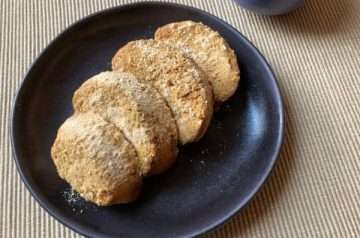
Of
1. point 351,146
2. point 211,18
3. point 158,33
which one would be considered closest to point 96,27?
point 158,33

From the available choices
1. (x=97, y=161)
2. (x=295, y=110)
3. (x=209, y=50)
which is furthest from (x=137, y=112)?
(x=295, y=110)

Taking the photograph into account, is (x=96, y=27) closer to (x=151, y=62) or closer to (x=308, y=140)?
(x=151, y=62)

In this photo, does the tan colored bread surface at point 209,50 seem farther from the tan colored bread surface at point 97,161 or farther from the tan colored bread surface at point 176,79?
the tan colored bread surface at point 97,161

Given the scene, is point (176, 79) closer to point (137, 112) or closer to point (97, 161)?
point (137, 112)

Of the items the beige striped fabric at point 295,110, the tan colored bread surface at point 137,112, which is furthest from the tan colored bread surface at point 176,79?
the beige striped fabric at point 295,110

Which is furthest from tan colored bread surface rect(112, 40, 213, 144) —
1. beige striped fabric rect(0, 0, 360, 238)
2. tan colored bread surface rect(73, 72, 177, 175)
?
beige striped fabric rect(0, 0, 360, 238)

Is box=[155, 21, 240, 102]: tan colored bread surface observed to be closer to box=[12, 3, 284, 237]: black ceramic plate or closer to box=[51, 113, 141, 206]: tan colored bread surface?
box=[12, 3, 284, 237]: black ceramic plate
